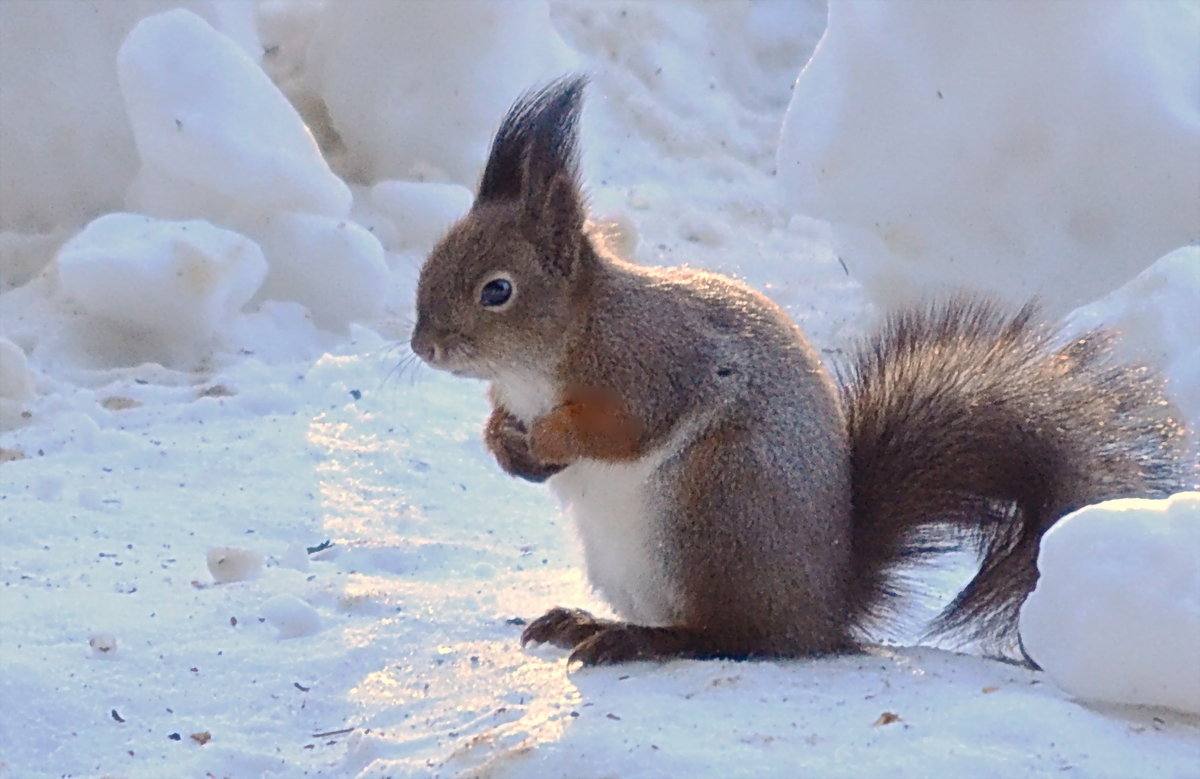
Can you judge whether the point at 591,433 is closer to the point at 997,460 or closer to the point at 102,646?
the point at 997,460

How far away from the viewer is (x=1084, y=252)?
311 cm

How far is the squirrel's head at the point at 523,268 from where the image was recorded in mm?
1652

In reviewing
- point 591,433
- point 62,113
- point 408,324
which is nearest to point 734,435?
point 591,433

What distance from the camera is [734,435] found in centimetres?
155

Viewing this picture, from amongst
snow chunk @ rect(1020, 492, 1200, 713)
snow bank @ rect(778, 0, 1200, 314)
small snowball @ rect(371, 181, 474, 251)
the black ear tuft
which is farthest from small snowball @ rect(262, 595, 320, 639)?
small snowball @ rect(371, 181, 474, 251)

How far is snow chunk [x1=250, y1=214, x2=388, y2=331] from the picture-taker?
3.27 metres

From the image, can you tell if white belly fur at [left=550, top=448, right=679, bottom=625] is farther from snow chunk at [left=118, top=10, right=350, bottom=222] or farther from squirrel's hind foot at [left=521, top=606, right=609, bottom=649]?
snow chunk at [left=118, top=10, right=350, bottom=222]

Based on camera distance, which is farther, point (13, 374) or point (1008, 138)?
point (1008, 138)

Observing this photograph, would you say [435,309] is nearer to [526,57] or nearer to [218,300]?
[218,300]

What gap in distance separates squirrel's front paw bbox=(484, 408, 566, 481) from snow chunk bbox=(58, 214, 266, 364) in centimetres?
149

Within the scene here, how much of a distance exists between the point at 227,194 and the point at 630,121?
167cm

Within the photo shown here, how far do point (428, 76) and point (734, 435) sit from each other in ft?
8.39

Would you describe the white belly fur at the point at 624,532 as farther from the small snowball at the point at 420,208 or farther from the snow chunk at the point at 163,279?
the small snowball at the point at 420,208

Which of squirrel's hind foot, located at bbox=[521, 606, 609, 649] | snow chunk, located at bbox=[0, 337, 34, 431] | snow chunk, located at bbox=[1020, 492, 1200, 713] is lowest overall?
squirrel's hind foot, located at bbox=[521, 606, 609, 649]
